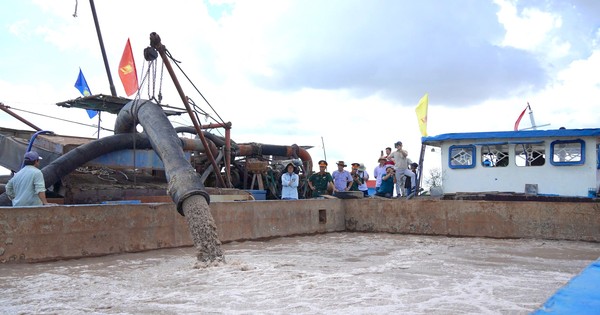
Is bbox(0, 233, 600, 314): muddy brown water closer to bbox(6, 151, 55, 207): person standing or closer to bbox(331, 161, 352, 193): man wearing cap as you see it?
bbox(6, 151, 55, 207): person standing

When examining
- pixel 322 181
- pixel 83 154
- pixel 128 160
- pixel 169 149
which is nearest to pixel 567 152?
pixel 322 181

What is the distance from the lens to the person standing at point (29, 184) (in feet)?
23.8

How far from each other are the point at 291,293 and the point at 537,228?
23.6ft

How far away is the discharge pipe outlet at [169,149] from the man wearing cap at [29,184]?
5.46 ft

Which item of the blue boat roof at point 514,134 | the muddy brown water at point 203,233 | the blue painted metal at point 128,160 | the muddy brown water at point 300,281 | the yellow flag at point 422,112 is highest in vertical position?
the yellow flag at point 422,112

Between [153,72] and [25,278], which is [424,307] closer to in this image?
[25,278]

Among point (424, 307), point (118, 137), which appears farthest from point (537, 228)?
point (118, 137)

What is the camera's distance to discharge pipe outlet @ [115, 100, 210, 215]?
771cm

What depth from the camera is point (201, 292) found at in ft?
17.5

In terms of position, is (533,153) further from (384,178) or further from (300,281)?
(300,281)

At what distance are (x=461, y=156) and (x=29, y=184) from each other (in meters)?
9.81

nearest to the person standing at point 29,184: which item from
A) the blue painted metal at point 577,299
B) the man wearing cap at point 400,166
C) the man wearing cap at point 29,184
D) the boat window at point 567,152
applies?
the man wearing cap at point 29,184

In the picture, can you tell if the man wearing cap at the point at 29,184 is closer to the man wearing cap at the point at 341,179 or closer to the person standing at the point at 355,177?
the man wearing cap at the point at 341,179

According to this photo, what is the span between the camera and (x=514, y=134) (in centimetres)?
1296
